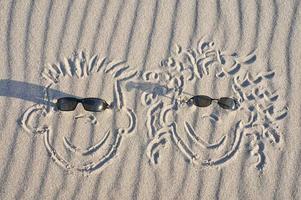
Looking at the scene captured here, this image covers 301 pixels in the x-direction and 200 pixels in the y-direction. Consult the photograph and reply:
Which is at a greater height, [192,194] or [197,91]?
[197,91]

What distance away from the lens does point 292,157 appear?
309 cm

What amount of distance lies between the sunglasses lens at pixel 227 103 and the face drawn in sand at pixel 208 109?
87 millimetres

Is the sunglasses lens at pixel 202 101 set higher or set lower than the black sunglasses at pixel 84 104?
higher

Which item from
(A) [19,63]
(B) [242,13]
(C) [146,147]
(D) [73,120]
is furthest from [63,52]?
(B) [242,13]

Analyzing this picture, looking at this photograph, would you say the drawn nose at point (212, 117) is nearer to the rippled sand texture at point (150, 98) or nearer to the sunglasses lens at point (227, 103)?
A: the rippled sand texture at point (150, 98)

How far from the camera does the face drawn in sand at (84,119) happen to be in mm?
3145

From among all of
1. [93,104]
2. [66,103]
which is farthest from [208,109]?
[66,103]

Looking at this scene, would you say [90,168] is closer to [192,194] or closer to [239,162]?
[192,194]

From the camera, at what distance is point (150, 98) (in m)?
3.21

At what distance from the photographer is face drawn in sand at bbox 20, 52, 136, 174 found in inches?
124

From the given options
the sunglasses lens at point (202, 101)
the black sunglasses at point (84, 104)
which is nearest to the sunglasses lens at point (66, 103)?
the black sunglasses at point (84, 104)

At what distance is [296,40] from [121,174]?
1758 mm

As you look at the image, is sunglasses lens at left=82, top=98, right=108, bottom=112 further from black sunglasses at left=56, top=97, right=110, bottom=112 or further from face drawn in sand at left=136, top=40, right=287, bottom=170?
face drawn in sand at left=136, top=40, right=287, bottom=170

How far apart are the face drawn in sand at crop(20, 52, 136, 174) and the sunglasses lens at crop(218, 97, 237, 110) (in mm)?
688
